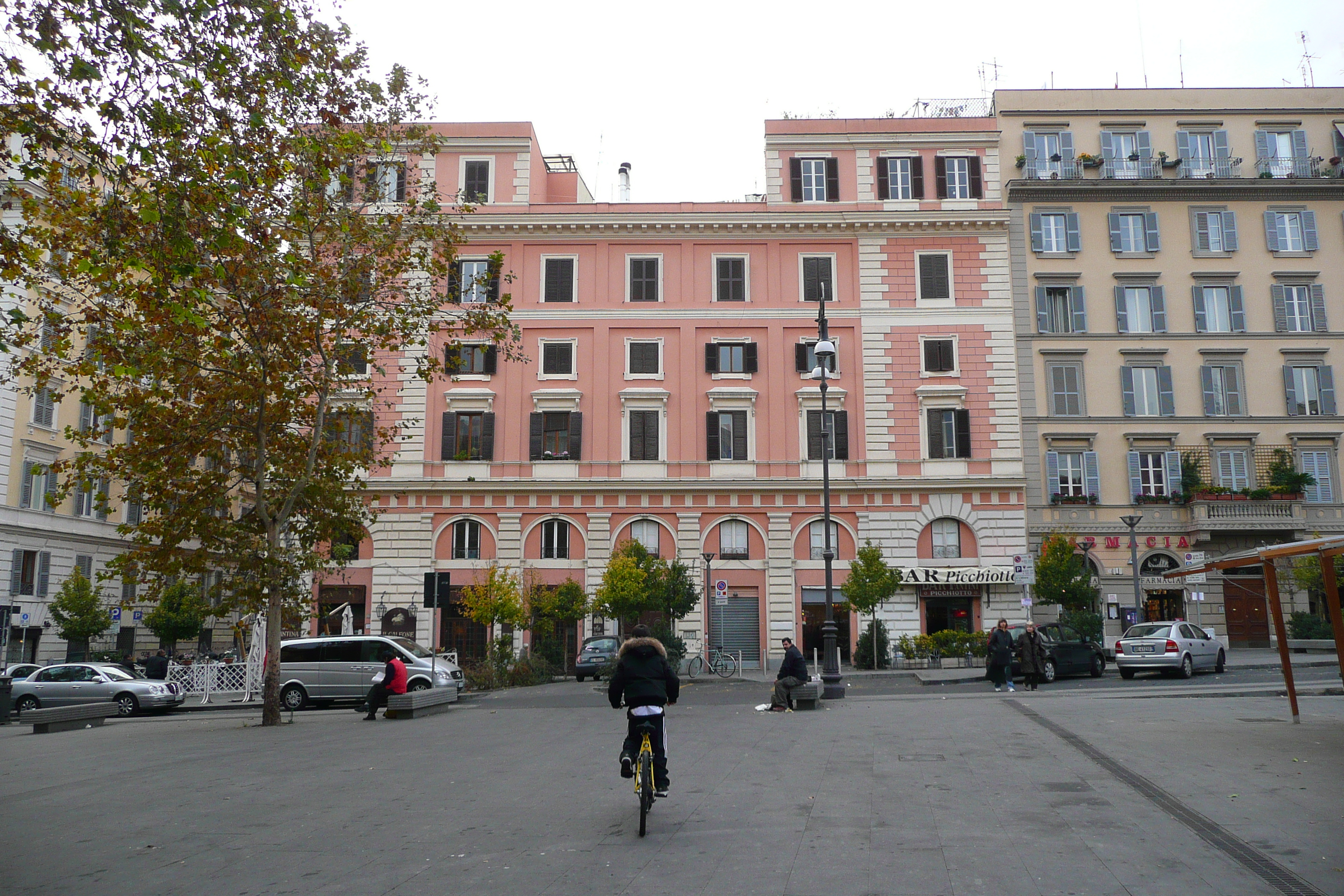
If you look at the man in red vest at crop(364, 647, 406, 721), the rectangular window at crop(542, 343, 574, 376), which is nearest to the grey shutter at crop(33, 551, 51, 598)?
the rectangular window at crop(542, 343, 574, 376)

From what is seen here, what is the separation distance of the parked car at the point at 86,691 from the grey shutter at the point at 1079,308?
35383 millimetres

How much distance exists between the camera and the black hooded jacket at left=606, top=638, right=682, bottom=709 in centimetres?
912

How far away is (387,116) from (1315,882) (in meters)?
19.9

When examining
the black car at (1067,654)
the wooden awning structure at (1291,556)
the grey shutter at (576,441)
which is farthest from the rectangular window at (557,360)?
the wooden awning structure at (1291,556)

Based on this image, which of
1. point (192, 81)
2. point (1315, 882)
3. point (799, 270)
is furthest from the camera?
point (799, 270)

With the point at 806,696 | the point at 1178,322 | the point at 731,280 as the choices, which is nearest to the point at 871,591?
the point at 731,280

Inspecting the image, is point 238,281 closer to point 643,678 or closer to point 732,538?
point 643,678

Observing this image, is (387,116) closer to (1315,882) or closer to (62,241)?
(62,241)

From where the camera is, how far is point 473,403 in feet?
134

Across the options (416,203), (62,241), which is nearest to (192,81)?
(62,241)

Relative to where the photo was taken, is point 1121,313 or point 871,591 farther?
point 1121,313

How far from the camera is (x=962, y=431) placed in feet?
132

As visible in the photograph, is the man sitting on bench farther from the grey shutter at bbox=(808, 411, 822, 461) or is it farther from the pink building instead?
the grey shutter at bbox=(808, 411, 822, 461)

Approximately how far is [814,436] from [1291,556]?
86.2 ft
